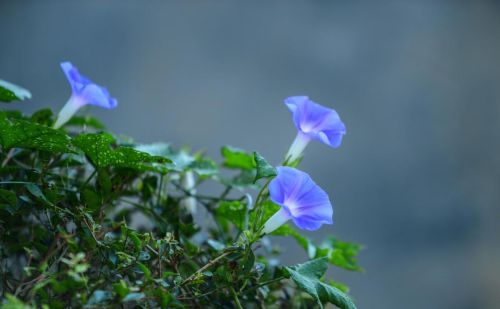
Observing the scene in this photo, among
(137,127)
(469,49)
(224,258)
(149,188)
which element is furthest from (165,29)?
(224,258)

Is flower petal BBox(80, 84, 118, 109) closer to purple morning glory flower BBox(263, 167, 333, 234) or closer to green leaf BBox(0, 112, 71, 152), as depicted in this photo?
green leaf BBox(0, 112, 71, 152)

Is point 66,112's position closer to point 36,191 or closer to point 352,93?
point 36,191

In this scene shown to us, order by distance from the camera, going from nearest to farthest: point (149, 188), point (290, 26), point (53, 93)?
point (149, 188), point (53, 93), point (290, 26)

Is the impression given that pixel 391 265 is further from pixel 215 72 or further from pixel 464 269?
pixel 215 72

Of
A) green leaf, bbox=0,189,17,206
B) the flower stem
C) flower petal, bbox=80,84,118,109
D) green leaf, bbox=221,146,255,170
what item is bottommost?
green leaf, bbox=0,189,17,206

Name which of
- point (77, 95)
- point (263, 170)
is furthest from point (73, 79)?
point (263, 170)

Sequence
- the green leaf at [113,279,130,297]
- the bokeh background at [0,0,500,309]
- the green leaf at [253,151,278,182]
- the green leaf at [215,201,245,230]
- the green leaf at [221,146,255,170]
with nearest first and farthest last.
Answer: the green leaf at [113,279,130,297] < the green leaf at [253,151,278,182] < the green leaf at [215,201,245,230] < the green leaf at [221,146,255,170] < the bokeh background at [0,0,500,309]

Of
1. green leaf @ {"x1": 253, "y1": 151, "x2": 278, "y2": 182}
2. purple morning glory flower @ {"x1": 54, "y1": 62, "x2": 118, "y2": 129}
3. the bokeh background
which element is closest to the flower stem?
purple morning glory flower @ {"x1": 54, "y1": 62, "x2": 118, "y2": 129}
